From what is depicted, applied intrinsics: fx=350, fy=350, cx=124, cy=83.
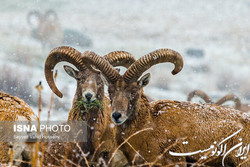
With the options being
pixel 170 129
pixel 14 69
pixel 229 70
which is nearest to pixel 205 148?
pixel 170 129

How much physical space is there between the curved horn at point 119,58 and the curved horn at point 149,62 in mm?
1549

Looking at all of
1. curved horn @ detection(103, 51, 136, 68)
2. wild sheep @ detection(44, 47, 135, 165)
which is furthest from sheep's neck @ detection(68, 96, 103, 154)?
curved horn @ detection(103, 51, 136, 68)

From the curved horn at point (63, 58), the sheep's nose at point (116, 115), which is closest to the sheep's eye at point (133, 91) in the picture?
the sheep's nose at point (116, 115)

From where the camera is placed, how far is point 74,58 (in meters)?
8.03

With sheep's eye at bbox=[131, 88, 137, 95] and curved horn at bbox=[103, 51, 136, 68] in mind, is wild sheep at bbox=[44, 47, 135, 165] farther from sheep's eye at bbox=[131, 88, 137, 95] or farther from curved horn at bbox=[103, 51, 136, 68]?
sheep's eye at bbox=[131, 88, 137, 95]

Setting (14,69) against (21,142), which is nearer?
(21,142)

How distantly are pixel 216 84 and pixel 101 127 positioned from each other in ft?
121

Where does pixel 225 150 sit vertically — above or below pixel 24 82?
below

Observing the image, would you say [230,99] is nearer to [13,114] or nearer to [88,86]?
[88,86]

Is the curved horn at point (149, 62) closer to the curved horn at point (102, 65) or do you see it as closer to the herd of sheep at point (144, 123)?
the herd of sheep at point (144, 123)

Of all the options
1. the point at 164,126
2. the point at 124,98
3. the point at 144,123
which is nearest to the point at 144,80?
the point at 124,98

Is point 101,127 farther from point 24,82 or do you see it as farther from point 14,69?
point 14,69

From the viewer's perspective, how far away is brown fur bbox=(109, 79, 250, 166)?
6.62 meters

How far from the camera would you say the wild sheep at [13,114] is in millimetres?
7289
